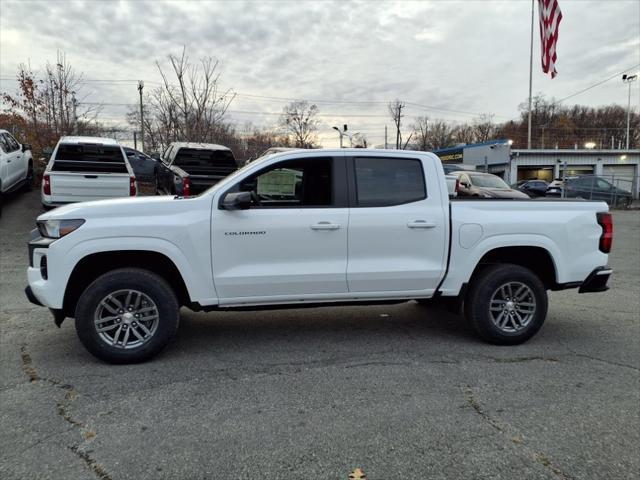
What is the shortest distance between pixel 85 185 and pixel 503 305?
8.37 metres

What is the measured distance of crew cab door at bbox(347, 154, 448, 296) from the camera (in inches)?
182

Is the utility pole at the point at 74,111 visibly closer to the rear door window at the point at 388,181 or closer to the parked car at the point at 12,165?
the parked car at the point at 12,165

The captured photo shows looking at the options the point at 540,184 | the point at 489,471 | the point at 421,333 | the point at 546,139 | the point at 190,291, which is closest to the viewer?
the point at 489,471

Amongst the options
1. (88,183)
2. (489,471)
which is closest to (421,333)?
(489,471)

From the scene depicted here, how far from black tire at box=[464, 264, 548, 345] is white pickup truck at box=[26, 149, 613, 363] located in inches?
0.5

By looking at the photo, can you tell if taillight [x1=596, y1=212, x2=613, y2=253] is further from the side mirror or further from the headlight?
the headlight

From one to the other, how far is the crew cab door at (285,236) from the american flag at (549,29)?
1622 centimetres

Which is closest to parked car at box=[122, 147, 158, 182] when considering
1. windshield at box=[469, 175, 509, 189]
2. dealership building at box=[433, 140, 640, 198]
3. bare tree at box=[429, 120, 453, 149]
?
windshield at box=[469, 175, 509, 189]

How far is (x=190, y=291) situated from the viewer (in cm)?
438

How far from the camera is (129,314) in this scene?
429 cm

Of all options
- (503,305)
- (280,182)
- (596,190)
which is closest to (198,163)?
(280,182)

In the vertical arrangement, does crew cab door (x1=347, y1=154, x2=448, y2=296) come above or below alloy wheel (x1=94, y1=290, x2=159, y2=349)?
above

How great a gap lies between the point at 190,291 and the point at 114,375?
3.06ft

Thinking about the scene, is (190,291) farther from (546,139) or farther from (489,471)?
(546,139)
